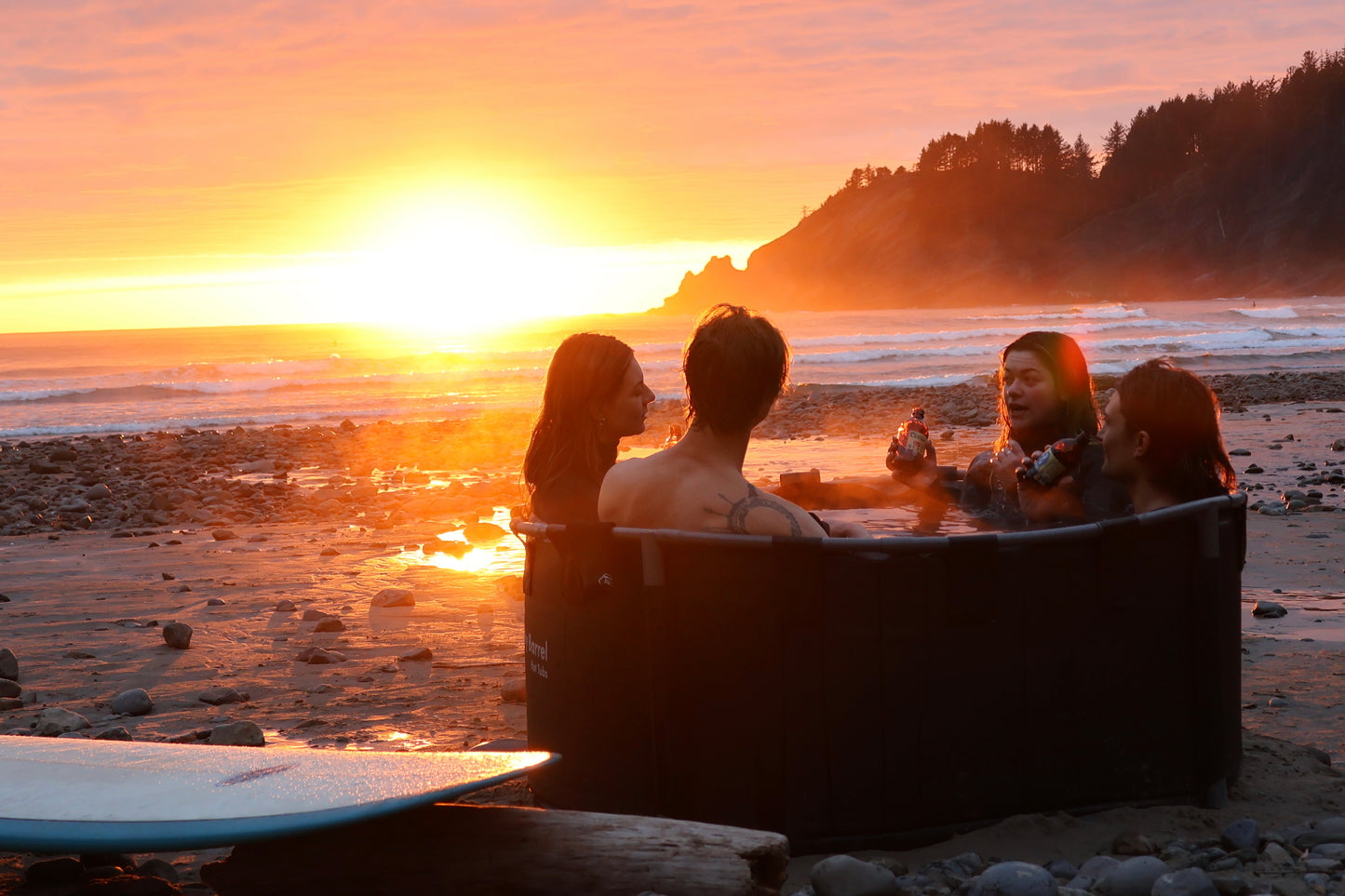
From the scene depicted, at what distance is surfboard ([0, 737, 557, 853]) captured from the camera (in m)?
2.76

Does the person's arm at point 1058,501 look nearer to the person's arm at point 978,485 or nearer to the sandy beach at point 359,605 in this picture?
the person's arm at point 978,485

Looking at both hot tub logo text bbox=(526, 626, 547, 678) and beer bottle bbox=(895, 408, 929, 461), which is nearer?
hot tub logo text bbox=(526, 626, 547, 678)

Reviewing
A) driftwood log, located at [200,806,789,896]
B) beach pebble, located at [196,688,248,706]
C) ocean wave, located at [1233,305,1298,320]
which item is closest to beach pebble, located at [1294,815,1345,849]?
driftwood log, located at [200,806,789,896]

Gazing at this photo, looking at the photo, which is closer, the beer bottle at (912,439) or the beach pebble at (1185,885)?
the beach pebble at (1185,885)

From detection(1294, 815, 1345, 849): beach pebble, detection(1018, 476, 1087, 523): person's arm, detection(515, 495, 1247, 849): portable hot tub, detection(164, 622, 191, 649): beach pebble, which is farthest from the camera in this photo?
detection(164, 622, 191, 649): beach pebble

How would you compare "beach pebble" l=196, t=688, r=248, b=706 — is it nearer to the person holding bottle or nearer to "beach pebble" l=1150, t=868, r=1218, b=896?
the person holding bottle

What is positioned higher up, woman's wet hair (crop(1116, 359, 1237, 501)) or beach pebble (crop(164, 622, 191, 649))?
woman's wet hair (crop(1116, 359, 1237, 501))

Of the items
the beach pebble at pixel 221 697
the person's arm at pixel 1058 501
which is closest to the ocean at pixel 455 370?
the beach pebble at pixel 221 697

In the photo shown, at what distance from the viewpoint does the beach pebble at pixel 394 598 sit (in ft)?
22.4

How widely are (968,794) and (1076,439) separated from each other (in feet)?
4.88

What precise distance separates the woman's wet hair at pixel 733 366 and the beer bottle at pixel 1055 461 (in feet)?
4.43

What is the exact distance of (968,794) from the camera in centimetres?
317

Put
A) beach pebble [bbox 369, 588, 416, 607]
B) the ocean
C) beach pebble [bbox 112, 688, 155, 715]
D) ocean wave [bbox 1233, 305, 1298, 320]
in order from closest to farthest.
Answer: beach pebble [bbox 112, 688, 155, 715] < beach pebble [bbox 369, 588, 416, 607] < the ocean < ocean wave [bbox 1233, 305, 1298, 320]

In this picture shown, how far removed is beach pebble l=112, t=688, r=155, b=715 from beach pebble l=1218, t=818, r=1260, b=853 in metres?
4.21
